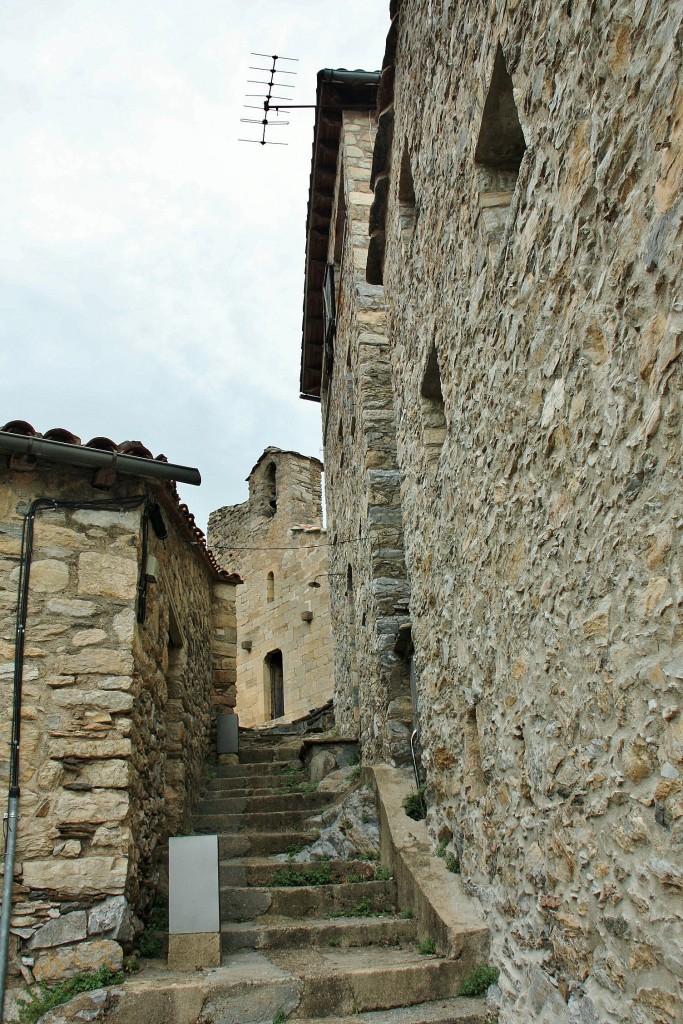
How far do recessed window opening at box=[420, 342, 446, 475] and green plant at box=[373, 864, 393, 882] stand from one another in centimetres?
276

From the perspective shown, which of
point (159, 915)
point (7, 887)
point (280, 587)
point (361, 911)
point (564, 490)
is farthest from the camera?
point (280, 587)

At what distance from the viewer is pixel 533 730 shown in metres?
3.17

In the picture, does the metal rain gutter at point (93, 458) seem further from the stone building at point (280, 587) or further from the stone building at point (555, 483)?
A: the stone building at point (280, 587)

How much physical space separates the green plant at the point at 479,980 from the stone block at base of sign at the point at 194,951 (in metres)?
1.40

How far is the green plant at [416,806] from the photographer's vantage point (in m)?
5.68

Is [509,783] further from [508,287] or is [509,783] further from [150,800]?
[150,800]

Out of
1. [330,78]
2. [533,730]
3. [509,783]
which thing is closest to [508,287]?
[533,730]

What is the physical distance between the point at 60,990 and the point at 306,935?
1457mm

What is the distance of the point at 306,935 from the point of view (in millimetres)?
4898

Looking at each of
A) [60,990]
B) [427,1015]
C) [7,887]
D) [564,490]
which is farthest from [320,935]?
[564,490]

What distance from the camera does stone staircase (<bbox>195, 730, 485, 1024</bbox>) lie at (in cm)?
395

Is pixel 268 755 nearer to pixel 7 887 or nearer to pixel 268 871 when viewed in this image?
pixel 268 871

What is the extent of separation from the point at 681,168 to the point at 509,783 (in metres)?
2.51

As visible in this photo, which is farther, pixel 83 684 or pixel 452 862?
pixel 83 684
